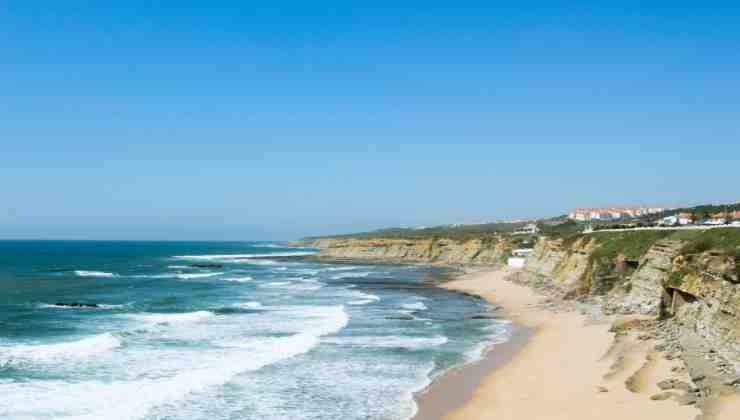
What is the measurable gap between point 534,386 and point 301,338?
14.7m

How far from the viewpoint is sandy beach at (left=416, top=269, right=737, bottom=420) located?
66.8ft

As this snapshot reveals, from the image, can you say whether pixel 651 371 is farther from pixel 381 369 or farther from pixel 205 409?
pixel 205 409

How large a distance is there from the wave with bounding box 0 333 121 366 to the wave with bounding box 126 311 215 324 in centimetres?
748

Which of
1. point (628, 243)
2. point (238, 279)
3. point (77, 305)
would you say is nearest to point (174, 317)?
point (77, 305)

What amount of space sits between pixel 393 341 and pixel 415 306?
17.1 meters

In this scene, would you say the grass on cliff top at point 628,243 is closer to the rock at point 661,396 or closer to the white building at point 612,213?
the rock at point 661,396

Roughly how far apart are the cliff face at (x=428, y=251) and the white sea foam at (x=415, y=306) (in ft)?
183

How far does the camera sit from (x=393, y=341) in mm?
35281

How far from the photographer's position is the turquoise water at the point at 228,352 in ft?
74.9

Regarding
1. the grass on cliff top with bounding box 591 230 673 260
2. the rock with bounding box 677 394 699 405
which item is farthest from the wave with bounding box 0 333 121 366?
the grass on cliff top with bounding box 591 230 673 260

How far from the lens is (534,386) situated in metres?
25.0

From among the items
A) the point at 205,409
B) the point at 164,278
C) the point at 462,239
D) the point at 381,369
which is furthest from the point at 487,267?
the point at 205,409

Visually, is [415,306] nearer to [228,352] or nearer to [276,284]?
[228,352]

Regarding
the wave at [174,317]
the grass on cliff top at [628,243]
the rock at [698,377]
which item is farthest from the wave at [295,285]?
the rock at [698,377]
